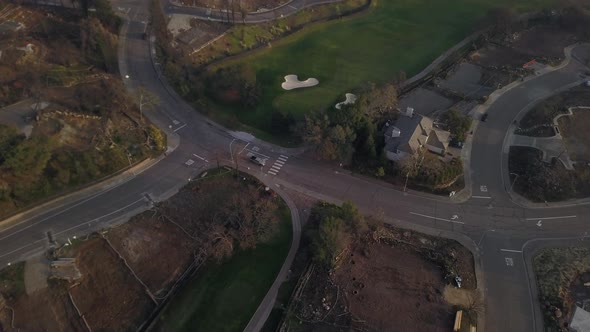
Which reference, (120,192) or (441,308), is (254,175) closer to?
(120,192)

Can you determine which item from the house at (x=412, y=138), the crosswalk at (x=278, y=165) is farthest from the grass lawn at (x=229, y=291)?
the house at (x=412, y=138)

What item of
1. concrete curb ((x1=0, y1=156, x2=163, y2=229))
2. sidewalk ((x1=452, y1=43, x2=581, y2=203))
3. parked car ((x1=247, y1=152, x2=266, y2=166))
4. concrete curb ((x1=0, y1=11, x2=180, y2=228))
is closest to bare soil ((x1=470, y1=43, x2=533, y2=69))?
sidewalk ((x1=452, y1=43, x2=581, y2=203))

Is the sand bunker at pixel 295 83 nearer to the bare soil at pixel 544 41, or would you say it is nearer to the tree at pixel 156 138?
the tree at pixel 156 138

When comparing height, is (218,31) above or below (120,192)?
above

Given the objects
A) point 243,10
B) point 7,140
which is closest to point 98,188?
point 7,140

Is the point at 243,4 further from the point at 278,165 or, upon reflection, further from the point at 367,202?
the point at 367,202

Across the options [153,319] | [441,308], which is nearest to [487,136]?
[441,308]
